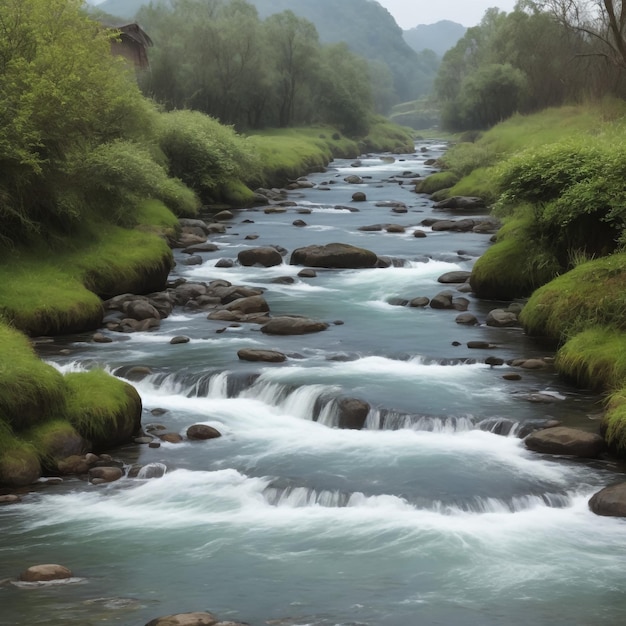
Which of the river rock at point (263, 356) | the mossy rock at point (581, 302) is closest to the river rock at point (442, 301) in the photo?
the mossy rock at point (581, 302)

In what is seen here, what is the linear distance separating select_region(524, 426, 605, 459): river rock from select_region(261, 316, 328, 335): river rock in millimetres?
8950

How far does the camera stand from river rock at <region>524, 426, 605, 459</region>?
15.4 metres

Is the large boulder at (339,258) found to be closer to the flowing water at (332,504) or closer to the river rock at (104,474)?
the flowing water at (332,504)

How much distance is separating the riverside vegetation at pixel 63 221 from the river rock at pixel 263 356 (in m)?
4.36

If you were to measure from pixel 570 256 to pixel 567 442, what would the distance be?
9.96 metres

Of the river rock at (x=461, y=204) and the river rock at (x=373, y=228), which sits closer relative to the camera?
the river rock at (x=373, y=228)

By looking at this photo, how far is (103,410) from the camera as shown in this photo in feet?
52.0

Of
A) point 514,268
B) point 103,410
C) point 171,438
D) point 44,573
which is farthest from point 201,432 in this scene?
point 514,268

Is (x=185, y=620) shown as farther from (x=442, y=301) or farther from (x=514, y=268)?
(x=514, y=268)

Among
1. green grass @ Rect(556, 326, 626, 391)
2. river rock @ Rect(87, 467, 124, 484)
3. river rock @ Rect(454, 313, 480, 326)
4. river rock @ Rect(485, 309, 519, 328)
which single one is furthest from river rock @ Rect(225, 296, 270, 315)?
river rock @ Rect(87, 467, 124, 484)

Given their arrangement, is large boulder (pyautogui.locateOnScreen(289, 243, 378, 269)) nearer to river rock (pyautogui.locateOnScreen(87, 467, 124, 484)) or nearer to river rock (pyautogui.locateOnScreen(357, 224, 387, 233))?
river rock (pyautogui.locateOnScreen(357, 224, 387, 233))

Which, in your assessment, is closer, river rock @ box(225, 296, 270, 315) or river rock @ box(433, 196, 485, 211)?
river rock @ box(225, 296, 270, 315)

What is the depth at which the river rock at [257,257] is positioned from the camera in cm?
3341

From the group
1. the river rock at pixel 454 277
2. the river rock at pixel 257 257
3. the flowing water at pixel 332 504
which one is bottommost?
the flowing water at pixel 332 504
